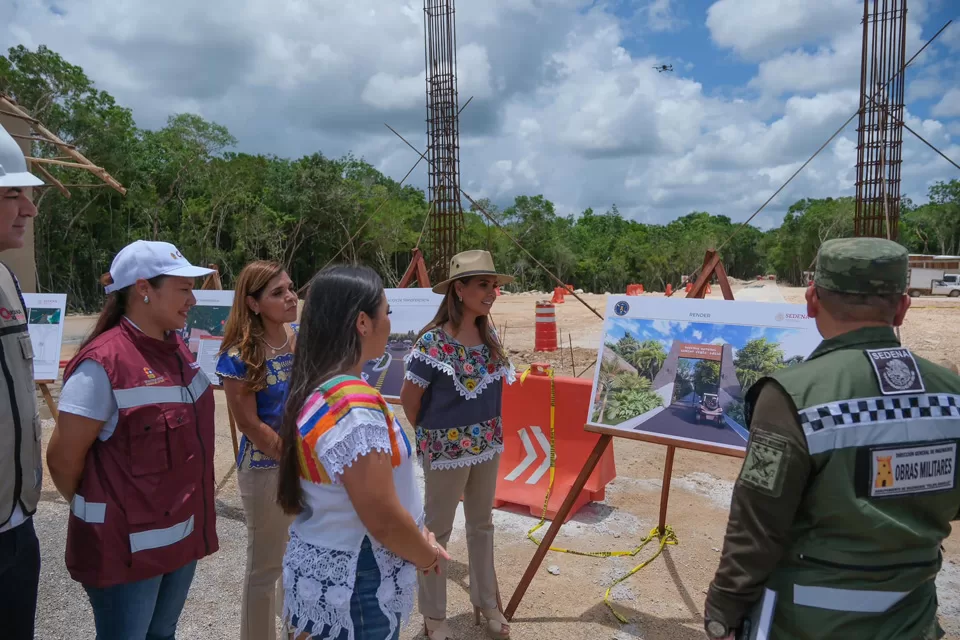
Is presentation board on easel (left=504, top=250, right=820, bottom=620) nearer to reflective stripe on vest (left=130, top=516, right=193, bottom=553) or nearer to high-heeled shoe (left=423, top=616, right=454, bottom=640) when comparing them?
high-heeled shoe (left=423, top=616, right=454, bottom=640)

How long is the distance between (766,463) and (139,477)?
1.82 meters

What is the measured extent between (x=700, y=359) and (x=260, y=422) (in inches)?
82.6

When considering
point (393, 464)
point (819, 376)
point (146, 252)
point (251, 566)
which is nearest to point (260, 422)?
point (251, 566)

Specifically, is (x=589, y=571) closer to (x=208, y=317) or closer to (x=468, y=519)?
(x=468, y=519)

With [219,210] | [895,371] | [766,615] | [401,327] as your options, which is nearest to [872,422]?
[895,371]

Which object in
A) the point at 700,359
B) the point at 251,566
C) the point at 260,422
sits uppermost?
the point at 700,359

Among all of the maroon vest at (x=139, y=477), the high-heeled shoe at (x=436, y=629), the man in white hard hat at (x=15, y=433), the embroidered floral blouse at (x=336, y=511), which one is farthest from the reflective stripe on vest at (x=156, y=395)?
the high-heeled shoe at (x=436, y=629)

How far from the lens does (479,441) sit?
2984 mm

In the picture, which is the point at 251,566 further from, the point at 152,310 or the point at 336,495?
the point at 336,495

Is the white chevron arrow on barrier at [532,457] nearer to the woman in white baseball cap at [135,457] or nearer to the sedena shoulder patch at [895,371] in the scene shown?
the woman in white baseball cap at [135,457]

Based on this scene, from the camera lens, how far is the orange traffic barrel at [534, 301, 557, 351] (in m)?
13.3

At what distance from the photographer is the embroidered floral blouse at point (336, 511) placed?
1424 millimetres

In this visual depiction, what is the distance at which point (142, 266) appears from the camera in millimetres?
2057

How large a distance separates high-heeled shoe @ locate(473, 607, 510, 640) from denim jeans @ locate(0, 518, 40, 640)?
201cm
